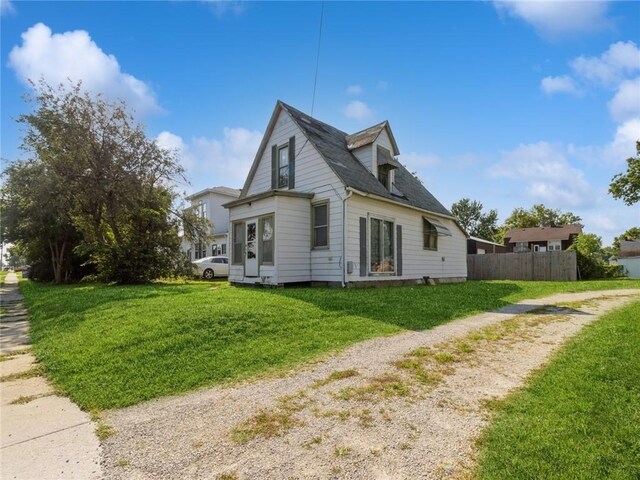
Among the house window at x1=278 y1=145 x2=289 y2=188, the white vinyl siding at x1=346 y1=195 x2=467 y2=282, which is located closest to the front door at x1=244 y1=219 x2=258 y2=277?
the house window at x1=278 y1=145 x2=289 y2=188

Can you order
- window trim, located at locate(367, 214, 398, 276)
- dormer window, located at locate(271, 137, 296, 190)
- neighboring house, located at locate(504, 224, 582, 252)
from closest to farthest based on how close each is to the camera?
window trim, located at locate(367, 214, 398, 276), dormer window, located at locate(271, 137, 296, 190), neighboring house, located at locate(504, 224, 582, 252)

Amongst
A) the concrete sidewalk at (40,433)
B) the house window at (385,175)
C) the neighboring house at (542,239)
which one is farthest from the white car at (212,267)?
the neighboring house at (542,239)

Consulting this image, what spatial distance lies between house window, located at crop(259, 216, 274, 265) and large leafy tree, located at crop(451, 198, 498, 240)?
56649 mm

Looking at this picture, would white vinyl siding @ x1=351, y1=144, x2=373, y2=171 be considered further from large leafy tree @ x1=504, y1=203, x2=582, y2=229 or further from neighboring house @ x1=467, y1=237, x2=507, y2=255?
large leafy tree @ x1=504, y1=203, x2=582, y2=229

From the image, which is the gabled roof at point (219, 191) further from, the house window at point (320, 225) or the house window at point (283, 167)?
the house window at point (320, 225)

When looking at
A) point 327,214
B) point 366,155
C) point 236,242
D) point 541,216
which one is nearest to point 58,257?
point 236,242

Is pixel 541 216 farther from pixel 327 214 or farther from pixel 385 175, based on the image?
pixel 327 214

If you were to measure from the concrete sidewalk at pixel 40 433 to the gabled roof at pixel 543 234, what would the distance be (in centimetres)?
4955

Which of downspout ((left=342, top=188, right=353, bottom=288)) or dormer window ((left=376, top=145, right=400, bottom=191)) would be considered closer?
downspout ((left=342, top=188, right=353, bottom=288))

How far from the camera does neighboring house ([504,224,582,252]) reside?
4166 centimetres

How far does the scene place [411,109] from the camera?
13516 mm

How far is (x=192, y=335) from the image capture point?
5410 mm

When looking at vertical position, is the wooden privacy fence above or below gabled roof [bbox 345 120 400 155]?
below

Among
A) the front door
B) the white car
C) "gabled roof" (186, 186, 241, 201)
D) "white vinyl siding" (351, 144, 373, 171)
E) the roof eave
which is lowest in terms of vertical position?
the white car
